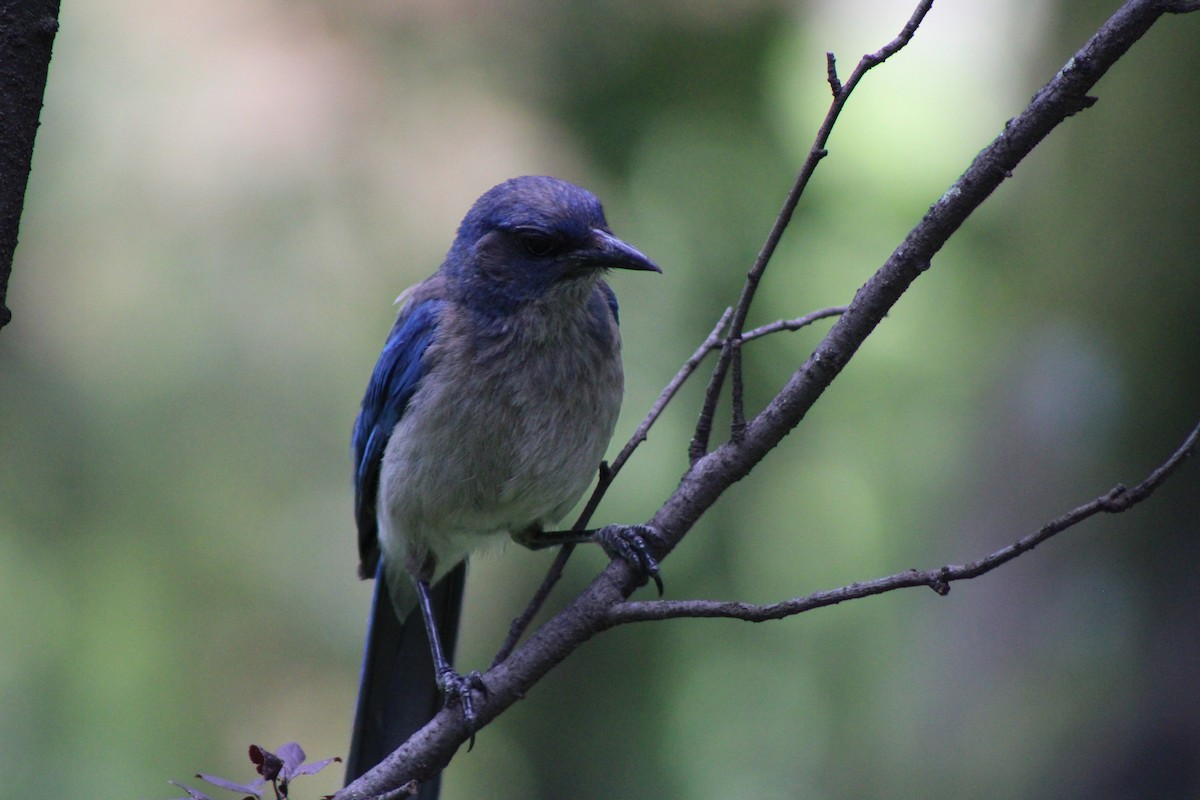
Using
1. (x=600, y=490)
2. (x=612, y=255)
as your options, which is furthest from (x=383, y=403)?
(x=600, y=490)

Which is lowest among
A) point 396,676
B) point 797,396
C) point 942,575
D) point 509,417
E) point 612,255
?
point 396,676

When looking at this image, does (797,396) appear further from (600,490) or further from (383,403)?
(383,403)

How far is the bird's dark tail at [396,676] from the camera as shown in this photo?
3.62 meters

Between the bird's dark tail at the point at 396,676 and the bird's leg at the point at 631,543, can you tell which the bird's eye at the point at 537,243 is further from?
the bird's dark tail at the point at 396,676

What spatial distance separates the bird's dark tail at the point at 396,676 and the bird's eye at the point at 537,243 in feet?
3.91

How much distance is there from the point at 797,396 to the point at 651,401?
3.01 m

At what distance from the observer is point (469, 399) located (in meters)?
3.36

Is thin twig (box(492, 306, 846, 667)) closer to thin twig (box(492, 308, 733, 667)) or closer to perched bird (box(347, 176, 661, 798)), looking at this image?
thin twig (box(492, 308, 733, 667))

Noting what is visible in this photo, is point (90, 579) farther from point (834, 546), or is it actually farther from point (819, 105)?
point (819, 105)

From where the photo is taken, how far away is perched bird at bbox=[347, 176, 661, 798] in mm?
3328

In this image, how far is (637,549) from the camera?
2.66 m

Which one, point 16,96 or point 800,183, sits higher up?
point 16,96

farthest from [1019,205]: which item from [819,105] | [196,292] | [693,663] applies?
[196,292]

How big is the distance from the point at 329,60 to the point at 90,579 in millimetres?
2908
